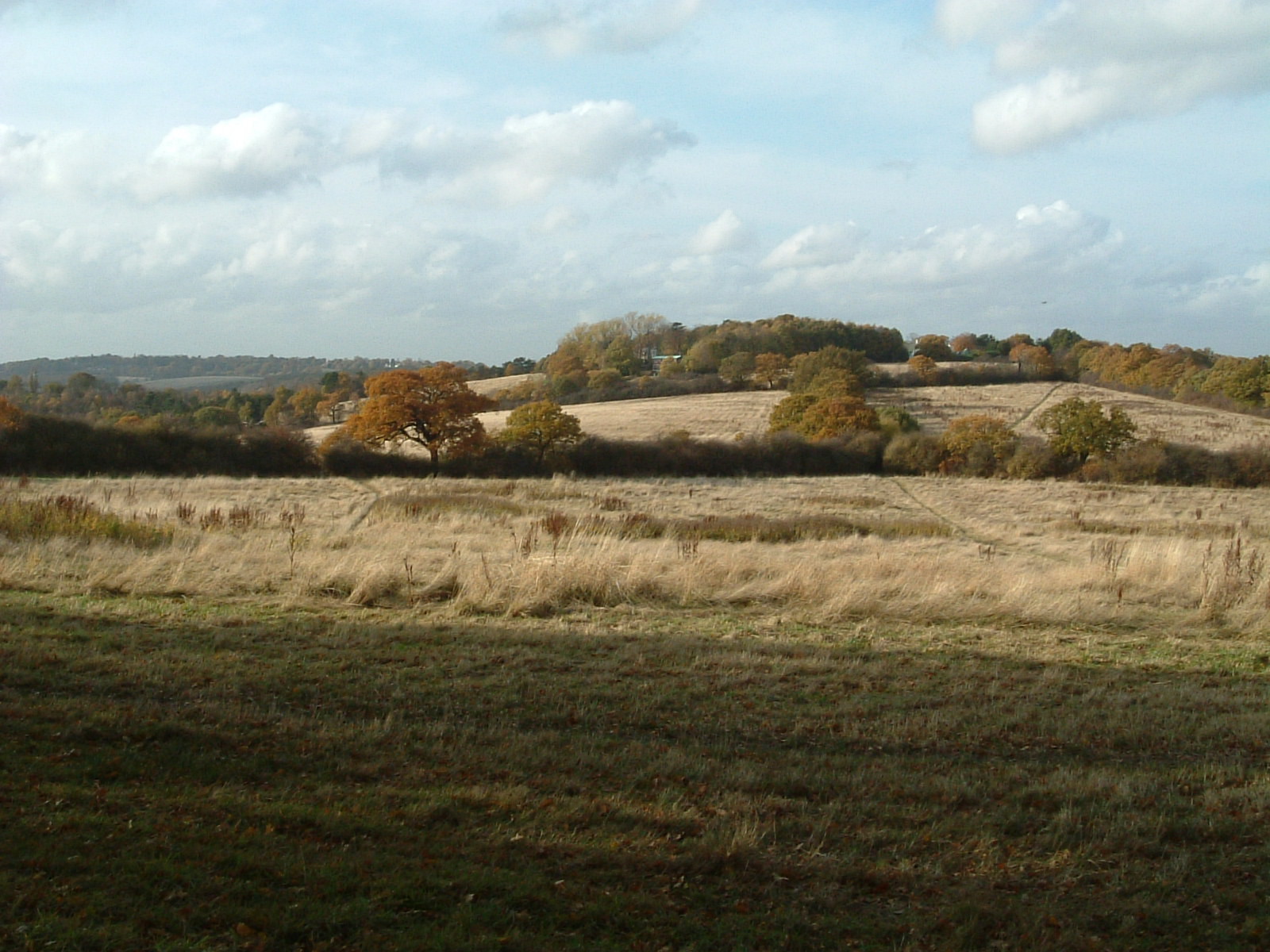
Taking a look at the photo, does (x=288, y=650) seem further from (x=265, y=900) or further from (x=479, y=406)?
(x=479, y=406)

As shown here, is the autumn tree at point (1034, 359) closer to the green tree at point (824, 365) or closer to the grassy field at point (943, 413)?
the grassy field at point (943, 413)

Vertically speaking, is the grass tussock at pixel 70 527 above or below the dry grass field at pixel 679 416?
below

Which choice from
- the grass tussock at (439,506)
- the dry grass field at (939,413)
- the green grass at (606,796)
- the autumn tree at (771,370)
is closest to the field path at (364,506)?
the grass tussock at (439,506)

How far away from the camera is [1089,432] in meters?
54.2

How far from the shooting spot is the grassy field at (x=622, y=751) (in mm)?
4094

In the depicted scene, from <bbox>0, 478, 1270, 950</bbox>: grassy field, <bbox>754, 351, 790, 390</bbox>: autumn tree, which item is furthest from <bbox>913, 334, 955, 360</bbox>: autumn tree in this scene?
<bbox>0, 478, 1270, 950</bbox>: grassy field

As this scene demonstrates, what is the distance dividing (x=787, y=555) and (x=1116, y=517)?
21273 mm

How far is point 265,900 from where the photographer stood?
12.8 ft

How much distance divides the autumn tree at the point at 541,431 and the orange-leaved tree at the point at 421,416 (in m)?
1.89

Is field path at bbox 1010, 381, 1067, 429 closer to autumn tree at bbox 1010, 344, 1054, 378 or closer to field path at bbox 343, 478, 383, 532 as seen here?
autumn tree at bbox 1010, 344, 1054, 378

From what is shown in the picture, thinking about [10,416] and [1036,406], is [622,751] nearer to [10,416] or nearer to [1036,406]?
[10,416]

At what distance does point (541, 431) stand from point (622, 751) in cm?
4750

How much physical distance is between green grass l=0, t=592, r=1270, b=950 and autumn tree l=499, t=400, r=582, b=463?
4340cm

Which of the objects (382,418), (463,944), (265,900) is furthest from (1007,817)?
(382,418)
